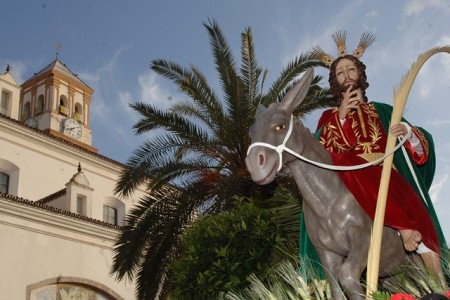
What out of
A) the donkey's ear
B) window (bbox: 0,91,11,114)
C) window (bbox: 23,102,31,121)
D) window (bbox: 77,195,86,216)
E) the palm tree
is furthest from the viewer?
window (bbox: 23,102,31,121)

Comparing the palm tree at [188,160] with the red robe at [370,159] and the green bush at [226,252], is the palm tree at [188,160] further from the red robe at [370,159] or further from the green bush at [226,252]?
the red robe at [370,159]

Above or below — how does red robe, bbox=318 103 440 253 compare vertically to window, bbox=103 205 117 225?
below

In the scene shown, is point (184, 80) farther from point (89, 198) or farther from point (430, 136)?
point (89, 198)

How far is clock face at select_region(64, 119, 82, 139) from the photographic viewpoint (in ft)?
118

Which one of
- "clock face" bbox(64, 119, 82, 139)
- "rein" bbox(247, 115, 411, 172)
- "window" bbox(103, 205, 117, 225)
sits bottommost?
"rein" bbox(247, 115, 411, 172)

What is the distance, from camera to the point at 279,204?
12.9 meters

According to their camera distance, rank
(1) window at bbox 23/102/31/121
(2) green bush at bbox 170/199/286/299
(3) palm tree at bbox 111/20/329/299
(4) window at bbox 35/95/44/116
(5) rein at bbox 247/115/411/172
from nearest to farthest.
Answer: (5) rein at bbox 247/115/411/172
(2) green bush at bbox 170/199/286/299
(3) palm tree at bbox 111/20/329/299
(4) window at bbox 35/95/44/116
(1) window at bbox 23/102/31/121

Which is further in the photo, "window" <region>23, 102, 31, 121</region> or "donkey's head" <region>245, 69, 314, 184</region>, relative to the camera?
"window" <region>23, 102, 31, 121</region>

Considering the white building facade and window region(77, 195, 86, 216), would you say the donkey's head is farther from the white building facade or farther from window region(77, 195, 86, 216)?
window region(77, 195, 86, 216)

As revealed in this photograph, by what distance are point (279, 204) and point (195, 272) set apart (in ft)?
10.1

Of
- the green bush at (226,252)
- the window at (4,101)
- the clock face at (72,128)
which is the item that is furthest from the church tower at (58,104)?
the green bush at (226,252)

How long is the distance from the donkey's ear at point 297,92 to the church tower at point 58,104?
32.6 m

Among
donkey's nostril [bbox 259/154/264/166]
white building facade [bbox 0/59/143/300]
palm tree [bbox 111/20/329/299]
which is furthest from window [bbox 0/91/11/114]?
donkey's nostril [bbox 259/154/264/166]

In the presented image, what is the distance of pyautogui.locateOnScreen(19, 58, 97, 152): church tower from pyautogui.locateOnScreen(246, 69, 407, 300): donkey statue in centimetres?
3251
